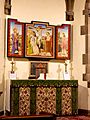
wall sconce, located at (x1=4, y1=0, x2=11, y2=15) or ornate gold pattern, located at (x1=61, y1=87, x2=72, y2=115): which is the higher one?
wall sconce, located at (x1=4, y1=0, x2=11, y2=15)

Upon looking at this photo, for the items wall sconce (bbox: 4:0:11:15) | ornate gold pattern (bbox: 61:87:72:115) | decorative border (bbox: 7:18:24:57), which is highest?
wall sconce (bbox: 4:0:11:15)

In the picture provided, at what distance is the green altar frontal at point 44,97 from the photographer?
8203 millimetres

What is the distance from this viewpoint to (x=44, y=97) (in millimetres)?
8461

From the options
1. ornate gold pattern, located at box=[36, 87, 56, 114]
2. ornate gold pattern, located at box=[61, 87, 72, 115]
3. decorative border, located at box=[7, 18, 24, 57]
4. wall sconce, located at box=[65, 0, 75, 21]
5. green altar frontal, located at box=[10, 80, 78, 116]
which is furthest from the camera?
wall sconce, located at box=[65, 0, 75, 21]

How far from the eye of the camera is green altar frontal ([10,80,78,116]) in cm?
820

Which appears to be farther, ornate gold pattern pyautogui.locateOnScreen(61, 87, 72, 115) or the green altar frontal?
ornate gold pattern pyautogui.locateOnScreen(61, 87, 72, 115)

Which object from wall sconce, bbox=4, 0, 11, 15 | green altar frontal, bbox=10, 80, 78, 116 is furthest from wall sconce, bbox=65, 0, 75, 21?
green altar frontal, bbox=10, 80, 78, 116

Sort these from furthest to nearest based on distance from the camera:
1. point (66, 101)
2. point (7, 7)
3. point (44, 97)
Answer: point (7, 7)
point (66, 101)
point (44, 97)

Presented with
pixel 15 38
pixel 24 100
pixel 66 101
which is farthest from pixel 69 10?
pixel 24 100

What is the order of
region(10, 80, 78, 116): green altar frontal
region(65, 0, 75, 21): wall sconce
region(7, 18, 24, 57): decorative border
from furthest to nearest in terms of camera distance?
1. region(65, 0, 75, 21): wall sconce
2. region(7, 18, 24, 57): decorative border
3. region(10, 80, 78, 116): green altar frontal

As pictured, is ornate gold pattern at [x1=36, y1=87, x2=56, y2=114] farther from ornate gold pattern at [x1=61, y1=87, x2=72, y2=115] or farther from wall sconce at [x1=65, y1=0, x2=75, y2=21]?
wall sconce at [x1=65, y1=0, x2=75, y2=21]

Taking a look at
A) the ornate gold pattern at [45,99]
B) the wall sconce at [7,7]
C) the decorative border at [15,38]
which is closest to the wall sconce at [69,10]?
the decorative border at [15,38]

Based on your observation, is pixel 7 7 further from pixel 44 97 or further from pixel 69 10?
pixel 44 97

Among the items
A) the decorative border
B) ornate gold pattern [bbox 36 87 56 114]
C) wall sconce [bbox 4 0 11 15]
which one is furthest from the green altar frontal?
wall sconce [bbox 4 0 11 15]
